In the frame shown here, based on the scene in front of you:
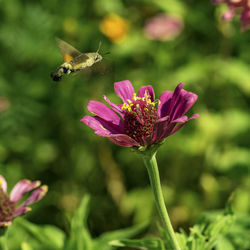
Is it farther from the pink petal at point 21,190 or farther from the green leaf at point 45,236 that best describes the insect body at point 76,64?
the green leaf at point 45,236

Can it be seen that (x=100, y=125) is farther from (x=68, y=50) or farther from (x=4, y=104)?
(x=4, y=104)

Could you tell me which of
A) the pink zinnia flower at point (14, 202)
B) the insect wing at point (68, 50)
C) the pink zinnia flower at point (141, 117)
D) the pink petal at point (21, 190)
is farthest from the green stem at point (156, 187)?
the insect wing at point (68, 50)

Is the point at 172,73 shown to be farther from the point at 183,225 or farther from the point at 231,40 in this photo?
the point at 183,225

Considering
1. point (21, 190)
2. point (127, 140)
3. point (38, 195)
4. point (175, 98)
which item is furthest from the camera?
point (21, 190)

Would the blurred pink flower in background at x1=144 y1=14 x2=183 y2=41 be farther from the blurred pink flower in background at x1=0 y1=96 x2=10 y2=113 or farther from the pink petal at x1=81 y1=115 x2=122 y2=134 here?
the pink petal at x1=81 y1=115 x2=122 y2=134

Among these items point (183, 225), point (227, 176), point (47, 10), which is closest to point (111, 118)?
point (227, 176)

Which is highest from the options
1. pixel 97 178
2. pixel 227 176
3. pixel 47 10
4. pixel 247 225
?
pixel 47 10

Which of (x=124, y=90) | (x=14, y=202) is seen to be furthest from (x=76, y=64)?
(x=14, y=202)
